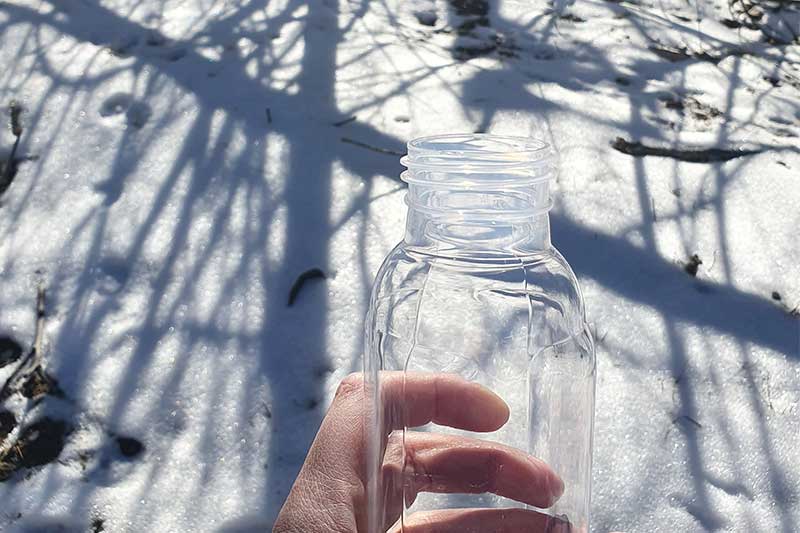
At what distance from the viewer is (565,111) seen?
115 inches

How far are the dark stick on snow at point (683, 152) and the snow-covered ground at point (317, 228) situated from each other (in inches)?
0.5

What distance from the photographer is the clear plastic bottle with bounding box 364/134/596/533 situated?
1286 millimetres

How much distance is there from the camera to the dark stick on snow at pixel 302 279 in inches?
84.7

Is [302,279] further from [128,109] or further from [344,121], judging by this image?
[128,109]

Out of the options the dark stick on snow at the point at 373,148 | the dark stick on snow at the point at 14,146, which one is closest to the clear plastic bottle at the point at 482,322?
the dark stick on snow at the point at 373,148

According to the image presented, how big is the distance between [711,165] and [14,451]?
7.75 ft

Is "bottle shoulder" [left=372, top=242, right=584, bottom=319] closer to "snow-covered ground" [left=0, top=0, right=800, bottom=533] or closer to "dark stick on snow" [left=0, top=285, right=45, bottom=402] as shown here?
"snow-covered ground" [left=0, top=0, right=800, bottom=533]

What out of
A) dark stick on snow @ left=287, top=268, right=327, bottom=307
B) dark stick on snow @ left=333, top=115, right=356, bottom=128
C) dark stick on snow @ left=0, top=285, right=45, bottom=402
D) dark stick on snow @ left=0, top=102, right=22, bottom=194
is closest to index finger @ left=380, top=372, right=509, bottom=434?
dark stick on snow @ left=287, top=268, right=327, bottom=307

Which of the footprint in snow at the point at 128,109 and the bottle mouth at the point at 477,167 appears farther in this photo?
the footprint in snow at the point at 128,109

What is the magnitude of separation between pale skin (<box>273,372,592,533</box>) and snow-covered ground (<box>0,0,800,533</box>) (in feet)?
1.53

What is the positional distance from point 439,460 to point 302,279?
98 centimetres

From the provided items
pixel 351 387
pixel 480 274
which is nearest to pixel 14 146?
pixel 351 387

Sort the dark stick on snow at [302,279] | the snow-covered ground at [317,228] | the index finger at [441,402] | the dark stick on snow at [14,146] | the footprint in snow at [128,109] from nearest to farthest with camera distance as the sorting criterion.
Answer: the index finger at [441,402] < the snow-covered ground at [317,228] < the dark stick on snow at [302,279] < the dark stick on snow at [14,146] < the footprint in snow at [128,109]

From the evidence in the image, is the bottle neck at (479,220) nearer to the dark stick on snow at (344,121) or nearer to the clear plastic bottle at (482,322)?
the clear plastic bottle at (482,322)
